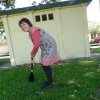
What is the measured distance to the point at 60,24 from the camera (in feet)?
47.4

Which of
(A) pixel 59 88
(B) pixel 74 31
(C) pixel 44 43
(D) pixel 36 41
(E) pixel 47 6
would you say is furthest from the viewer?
(B) pixel 74 31

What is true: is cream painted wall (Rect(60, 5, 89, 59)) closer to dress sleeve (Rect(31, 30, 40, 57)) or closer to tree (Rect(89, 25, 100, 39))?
dress sleeve (Rect(31, 30, 40, 57))

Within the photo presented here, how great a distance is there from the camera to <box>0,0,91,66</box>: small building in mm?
14273

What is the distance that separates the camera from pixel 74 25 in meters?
14.4

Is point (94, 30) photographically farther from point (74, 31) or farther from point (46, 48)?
point (46, 48)

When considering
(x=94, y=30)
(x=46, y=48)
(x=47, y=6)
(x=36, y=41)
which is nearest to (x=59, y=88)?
(x=46, y=48)

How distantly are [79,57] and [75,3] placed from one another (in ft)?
9.54

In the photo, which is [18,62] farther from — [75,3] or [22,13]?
[75,3]

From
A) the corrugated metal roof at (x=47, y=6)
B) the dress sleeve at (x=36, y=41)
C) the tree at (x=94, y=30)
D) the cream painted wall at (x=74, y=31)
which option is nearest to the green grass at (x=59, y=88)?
the dress sleeve at (x=36, y=41)

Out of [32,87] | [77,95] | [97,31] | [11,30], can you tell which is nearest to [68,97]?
[77,95]

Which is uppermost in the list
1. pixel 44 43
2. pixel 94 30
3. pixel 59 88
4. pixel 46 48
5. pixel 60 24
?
pixel 60 24

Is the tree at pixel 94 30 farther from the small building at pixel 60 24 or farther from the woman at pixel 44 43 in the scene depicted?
the woman at pixel 44 43

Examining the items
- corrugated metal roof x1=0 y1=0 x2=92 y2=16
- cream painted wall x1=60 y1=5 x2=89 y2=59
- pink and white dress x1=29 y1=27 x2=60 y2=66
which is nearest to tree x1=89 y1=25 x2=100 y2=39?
cream painted wall x1=60 y1=5 x2=89 y2=59

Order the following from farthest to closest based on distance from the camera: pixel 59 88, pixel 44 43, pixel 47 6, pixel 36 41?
pixel 47 6
pixel 59 88
pixel 44 43
pixel 36 41
